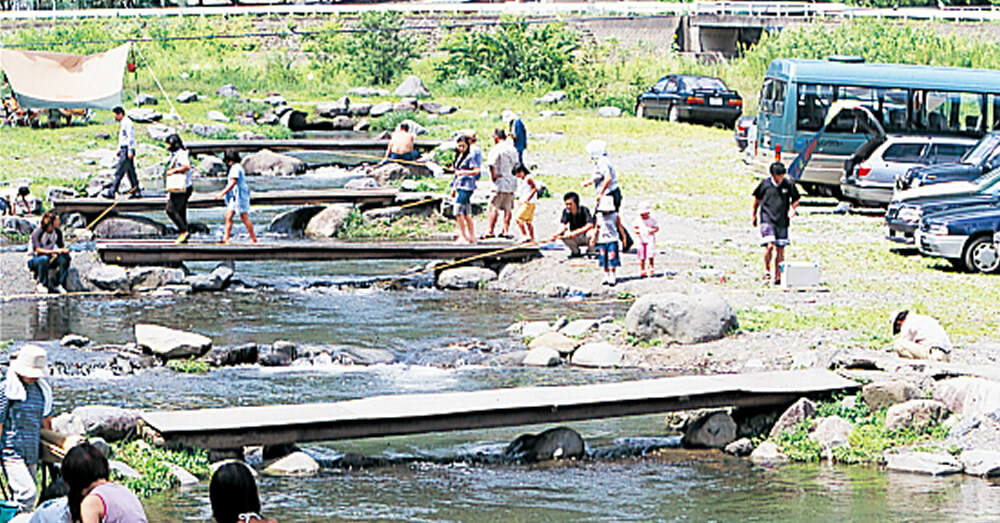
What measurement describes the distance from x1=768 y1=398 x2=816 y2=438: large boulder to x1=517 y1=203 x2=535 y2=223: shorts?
893 cm

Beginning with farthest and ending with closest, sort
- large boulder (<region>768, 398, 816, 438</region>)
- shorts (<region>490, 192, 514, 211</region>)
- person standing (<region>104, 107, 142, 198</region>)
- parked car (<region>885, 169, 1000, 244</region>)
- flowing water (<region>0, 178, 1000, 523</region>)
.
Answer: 1. person standing (<region>104, 107, 142, 198</region>)
2. shorts (<region>490, 192, 514, 211</region>)
3. parked car (<region>885, 169, 1000, 244</region>)
4. large boulder (<region>768, 398, 816, 438</region>)
5. flowing water (<region>0, 178, 1000, 523</region>)

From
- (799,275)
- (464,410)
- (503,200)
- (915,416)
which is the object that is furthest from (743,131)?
(464,410)

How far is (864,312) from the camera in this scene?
16156 millimetres

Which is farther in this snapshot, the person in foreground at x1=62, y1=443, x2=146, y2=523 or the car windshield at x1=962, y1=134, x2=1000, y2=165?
the car windshield at x1=962, y1=134, x2=1000, y2=165

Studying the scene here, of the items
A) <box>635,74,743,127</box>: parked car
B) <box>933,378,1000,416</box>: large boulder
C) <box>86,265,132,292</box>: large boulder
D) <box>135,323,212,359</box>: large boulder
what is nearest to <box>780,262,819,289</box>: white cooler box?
<box>933,378,1000,416</box>: large boulder

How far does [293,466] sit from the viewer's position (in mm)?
10836

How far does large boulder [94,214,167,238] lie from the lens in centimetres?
2403

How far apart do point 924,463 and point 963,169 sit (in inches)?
555

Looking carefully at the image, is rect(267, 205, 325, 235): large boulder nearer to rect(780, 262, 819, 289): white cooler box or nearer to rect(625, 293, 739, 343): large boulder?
rect(780, 262, 819, 289): white cooler box

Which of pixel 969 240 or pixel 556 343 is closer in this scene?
pixel 556 343

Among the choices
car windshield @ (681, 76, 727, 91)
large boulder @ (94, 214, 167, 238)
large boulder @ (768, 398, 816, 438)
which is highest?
car windshield @ (681, 76, 727, 91)

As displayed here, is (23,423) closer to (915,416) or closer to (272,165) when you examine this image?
(915,416)

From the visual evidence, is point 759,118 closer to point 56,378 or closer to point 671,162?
point 671,162

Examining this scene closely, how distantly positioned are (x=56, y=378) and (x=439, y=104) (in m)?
33.2
